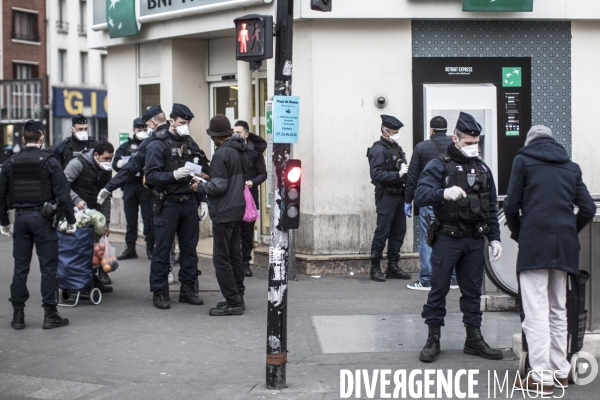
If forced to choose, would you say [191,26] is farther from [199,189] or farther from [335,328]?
[335,328]

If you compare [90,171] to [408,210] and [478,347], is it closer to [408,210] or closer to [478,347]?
[408,210]

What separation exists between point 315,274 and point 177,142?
3018 mm

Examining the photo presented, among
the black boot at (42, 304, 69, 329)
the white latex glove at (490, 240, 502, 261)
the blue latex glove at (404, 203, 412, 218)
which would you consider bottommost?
the black boot at (42, 304, 69, 329)

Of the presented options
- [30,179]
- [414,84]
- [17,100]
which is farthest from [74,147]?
[17,100]

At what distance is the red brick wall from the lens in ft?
150

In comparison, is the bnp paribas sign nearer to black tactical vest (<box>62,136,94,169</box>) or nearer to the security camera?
the security camera

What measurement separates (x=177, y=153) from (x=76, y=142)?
2.05 metres

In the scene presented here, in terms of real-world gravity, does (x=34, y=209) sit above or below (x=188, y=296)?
above

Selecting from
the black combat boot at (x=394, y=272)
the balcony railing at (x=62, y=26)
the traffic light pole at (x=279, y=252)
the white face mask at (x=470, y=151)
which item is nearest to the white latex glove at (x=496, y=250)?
the white face mask at (x=470, y=151)

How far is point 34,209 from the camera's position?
8648 mm

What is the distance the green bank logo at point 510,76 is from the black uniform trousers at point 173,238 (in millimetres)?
4848

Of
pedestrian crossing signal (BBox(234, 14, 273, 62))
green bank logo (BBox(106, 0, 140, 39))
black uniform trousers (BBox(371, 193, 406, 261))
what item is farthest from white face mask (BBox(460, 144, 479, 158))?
green bank logo (BBox(106, 0, 140, 39))

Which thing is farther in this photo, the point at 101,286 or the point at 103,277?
the point at 103,277

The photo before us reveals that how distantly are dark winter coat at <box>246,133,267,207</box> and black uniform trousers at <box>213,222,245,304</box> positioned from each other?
206cm
